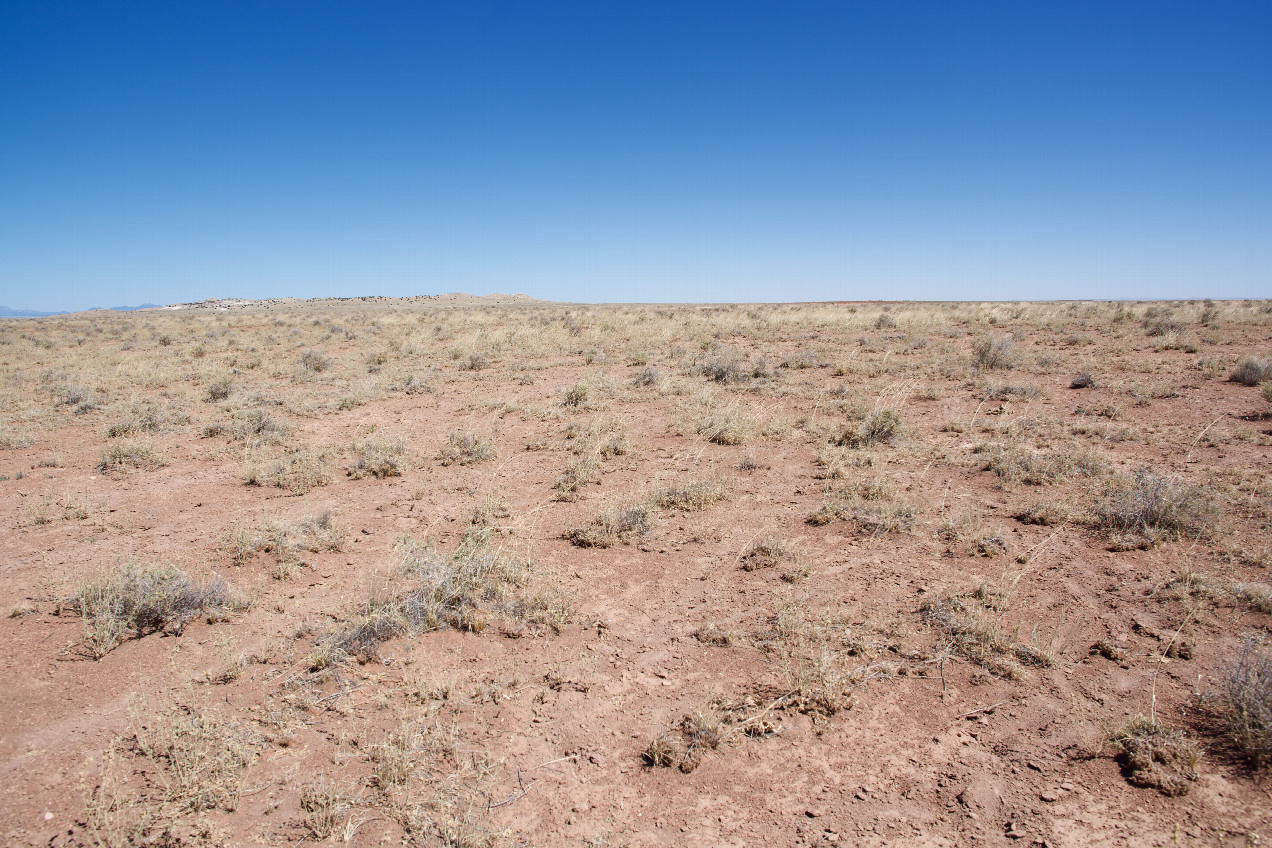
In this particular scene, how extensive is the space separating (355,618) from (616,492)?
10.8 feet

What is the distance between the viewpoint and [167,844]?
8.23 feet

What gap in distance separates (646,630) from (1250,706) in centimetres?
331

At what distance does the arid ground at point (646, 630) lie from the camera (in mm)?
2744

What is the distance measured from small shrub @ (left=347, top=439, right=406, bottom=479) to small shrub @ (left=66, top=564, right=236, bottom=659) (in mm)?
2989

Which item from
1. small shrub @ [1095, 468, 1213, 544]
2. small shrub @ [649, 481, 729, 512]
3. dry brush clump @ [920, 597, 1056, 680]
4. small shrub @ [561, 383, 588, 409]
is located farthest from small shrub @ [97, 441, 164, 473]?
small shrub @ [1095, 468, 1213, 544]

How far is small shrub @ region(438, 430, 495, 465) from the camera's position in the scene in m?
7.87

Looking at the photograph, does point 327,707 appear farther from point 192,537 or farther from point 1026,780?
point 1026,780

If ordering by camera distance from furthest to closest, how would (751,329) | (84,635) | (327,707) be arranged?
(751,329), (84,635), (327,707)

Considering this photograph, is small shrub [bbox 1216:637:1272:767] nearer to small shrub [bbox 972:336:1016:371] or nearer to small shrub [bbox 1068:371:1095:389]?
small shrub [bbox 1068:371:1095:389]

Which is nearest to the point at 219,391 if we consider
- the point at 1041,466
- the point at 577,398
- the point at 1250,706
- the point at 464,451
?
the point at 464,451

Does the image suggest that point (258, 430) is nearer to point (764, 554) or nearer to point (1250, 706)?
point (764, 554)

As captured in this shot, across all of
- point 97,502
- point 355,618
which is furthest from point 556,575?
point 97,502

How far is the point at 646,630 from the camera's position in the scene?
423 centimetres

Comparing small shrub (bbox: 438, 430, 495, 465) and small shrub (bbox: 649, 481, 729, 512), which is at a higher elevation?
small shrub (bbox: 438, 430, 495, 465)
